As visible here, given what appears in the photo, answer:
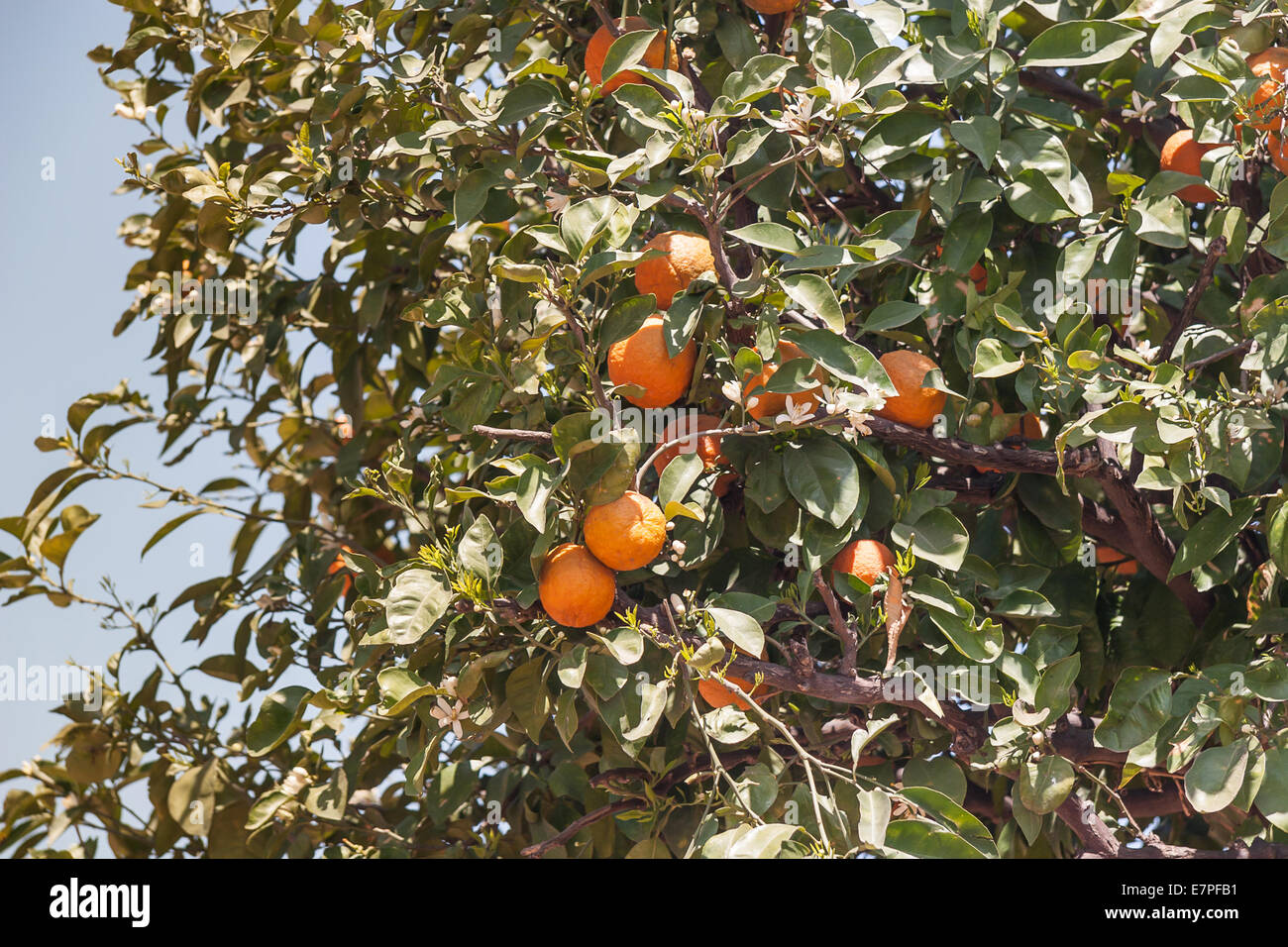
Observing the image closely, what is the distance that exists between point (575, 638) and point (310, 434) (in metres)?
0.95

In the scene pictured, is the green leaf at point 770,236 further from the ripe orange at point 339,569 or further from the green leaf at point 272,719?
the ripe orange at point 339,569

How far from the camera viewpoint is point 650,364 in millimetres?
1033

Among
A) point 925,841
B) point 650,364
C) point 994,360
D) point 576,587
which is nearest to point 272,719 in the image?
point 576,587

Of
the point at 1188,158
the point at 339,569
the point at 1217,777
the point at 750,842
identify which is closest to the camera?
the point at 750,842

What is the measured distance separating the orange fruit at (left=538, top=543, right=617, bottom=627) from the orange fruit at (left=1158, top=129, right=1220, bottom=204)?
29.2 inches

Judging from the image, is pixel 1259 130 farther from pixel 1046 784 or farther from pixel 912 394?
pixel 1046 784

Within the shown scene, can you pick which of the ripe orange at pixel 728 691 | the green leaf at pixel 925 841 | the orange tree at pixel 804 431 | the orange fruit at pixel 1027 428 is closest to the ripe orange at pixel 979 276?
the orange tree at pixel 804 431

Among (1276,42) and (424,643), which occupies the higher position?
(1276,42)

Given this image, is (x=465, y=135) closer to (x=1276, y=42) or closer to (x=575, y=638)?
(x=575, y=638)

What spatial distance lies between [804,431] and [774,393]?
0.19 feet

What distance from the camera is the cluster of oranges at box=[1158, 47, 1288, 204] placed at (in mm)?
1050

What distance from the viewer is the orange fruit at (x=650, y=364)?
103 cm
